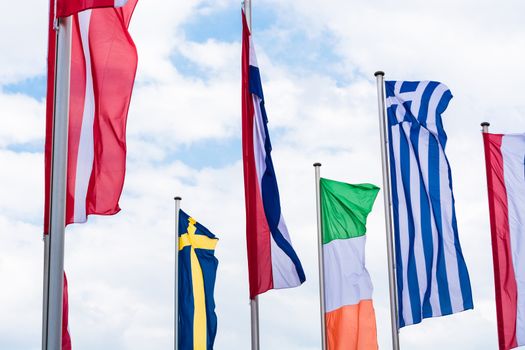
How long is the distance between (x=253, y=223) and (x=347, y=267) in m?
6.71

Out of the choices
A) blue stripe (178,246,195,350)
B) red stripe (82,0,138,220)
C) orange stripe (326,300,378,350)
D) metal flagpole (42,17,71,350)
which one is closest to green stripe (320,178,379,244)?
orange stripe (326,300,378,350)

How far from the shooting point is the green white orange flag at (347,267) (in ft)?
62.3

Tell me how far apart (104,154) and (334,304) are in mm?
9954

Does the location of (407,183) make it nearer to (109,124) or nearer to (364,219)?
(364,219)

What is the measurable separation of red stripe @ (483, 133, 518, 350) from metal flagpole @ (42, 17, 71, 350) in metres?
10.3

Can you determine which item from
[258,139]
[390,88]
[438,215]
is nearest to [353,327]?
[438,215]

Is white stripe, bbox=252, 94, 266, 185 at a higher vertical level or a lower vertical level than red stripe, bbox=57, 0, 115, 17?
lower

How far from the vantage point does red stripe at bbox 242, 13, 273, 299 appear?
42.6 feet

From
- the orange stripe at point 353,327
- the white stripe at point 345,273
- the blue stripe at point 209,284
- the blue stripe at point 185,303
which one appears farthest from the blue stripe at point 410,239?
the blue stripe at point 185,303

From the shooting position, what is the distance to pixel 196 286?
21.3 metres

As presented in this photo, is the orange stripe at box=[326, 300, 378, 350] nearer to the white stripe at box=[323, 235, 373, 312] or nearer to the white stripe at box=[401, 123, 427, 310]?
the white stripe at box=[323, 235, 373, 312]

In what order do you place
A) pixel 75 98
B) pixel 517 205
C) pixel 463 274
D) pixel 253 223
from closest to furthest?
pixel 75 98 < pixel 253 223 < pixel 463 274 < pixel 517 205

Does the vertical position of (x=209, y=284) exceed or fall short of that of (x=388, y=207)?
it falls short

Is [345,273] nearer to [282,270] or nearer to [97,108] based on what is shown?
[282,270]
